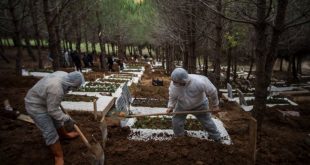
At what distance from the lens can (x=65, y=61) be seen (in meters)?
25.9

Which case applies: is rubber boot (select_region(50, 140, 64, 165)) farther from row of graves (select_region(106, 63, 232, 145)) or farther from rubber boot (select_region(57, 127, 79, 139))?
row of graves (select_region(106, 63, 232, 145))

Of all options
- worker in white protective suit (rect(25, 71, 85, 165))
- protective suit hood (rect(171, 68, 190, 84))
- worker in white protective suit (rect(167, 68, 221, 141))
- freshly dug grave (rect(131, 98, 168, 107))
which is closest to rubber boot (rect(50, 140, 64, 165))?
worker in white protective suit (rect(25, 71, 85, 165))

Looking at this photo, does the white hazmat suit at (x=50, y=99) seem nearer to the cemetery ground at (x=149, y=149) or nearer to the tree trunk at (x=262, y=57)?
the cemetery ground at (x=149, y=149)

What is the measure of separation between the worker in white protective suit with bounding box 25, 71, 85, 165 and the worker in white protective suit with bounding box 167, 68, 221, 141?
2063 millimetres

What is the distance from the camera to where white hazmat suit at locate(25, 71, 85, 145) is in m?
4.79

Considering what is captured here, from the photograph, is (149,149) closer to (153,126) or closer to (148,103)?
(153,126)

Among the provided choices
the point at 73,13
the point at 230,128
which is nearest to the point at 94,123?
the point at 230,128

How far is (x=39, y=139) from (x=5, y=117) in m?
1.98

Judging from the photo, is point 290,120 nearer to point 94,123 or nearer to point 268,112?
point 268,112

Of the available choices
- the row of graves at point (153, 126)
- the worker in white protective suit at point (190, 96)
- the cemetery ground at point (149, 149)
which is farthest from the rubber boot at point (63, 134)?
the worker in white protective suit at point (190, 96)

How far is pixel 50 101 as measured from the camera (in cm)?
478

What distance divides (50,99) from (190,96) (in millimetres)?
2929

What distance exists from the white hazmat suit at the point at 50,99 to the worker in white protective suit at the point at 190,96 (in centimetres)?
208

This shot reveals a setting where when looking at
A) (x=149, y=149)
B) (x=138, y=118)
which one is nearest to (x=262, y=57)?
(x=149, y=149)
